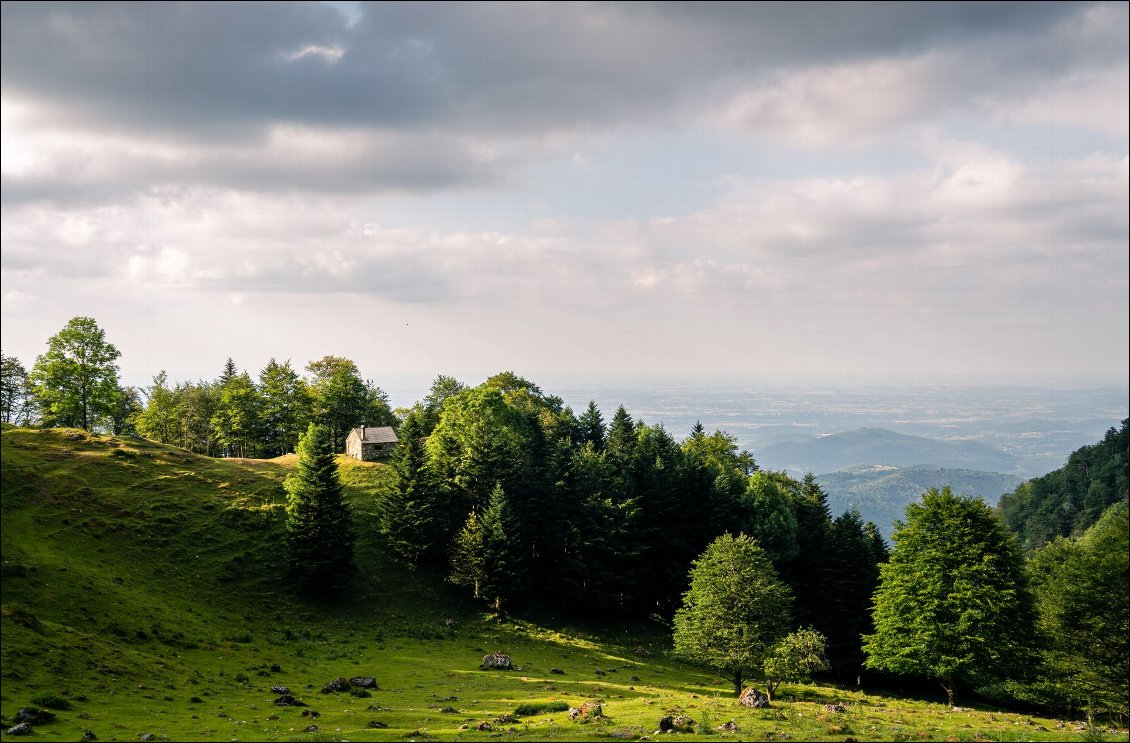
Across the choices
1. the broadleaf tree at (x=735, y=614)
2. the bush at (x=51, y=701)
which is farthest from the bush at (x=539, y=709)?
the bush at (x=51, y=701)

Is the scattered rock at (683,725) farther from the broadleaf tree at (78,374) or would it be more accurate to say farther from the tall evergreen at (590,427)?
the broadleaf tree at (78,374)

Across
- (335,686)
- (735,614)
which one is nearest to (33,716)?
(335,686)

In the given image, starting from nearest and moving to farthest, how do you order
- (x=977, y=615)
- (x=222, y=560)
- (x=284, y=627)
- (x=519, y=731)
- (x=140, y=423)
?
(x=519, y=731) < (x=977, y=615) < (x=284, y=627) < (x=222, y=560) < (x=140, y=423)

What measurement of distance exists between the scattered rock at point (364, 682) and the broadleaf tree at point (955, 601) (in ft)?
125

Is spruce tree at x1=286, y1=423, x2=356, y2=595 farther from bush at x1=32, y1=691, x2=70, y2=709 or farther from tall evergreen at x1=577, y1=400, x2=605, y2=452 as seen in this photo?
tall evergreen at x1=577, y1=400, x2=605, y2=452

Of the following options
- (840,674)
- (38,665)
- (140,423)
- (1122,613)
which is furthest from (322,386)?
(1122,613)

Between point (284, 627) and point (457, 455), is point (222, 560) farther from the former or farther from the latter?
point (457, 455)

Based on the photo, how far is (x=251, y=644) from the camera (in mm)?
48031

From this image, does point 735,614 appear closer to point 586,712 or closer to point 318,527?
point 586,712

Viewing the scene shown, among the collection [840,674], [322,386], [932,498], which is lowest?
[840,674]

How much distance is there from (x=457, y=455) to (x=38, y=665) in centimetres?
4547

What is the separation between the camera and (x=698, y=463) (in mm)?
80250

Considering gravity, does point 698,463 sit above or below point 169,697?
above

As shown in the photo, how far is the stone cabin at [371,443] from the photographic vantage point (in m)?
98.3
